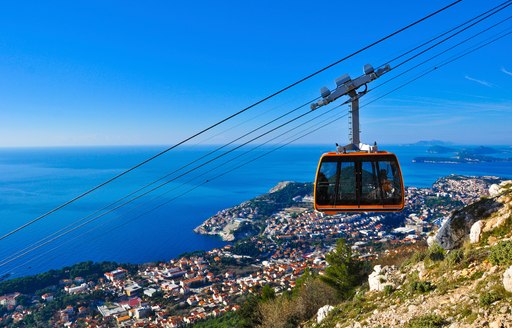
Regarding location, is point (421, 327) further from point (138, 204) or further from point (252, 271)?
point (138, 204)

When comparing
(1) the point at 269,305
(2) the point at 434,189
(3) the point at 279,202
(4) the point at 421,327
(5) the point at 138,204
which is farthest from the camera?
(5) the point at 138,204

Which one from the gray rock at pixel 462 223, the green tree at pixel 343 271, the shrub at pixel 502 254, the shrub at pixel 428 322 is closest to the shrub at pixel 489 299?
the shrub at pixel 428 322

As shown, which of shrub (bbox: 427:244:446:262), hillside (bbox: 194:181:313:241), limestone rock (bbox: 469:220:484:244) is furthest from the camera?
hillside (bbox: 194:181:313:241)

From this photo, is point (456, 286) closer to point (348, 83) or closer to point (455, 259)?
point (455, 259)

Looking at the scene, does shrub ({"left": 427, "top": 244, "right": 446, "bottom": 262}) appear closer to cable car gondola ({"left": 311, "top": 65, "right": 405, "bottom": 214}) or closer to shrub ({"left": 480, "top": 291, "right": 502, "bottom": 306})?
cable car gondola ({"left": 311, "top": 65, "right": 405, "bottom": 214})

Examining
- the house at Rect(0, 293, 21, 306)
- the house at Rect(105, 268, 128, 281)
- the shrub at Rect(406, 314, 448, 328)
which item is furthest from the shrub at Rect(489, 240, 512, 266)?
the house at Rect(0, 293, 21, 306)

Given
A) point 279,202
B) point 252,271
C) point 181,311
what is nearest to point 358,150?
point 181,311


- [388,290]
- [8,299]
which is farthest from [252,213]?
[388,290]
